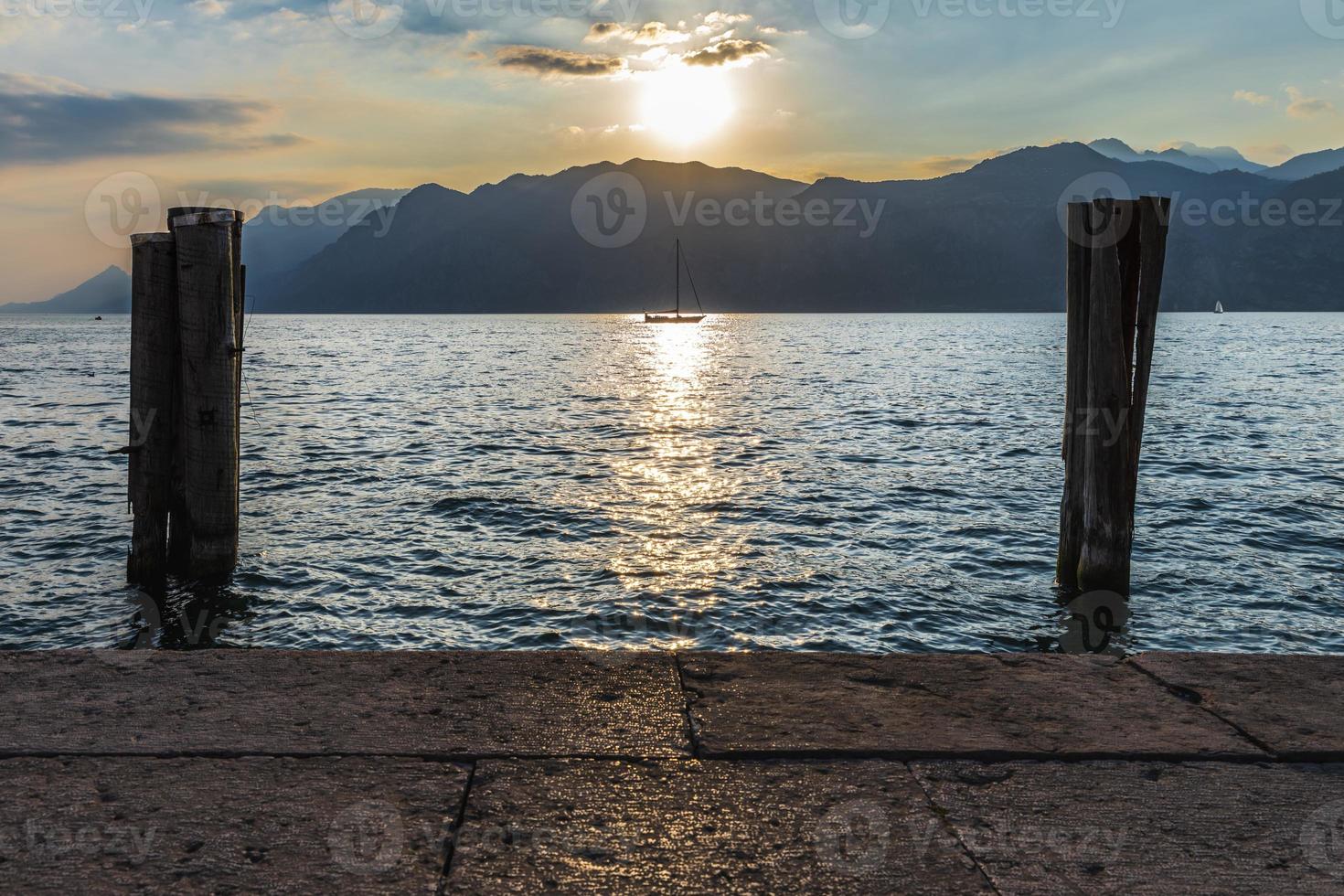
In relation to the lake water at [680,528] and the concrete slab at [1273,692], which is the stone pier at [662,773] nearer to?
the concrete slab at [1273,692]

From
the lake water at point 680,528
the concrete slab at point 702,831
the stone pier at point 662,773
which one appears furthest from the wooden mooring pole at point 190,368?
the concrete slab at point 702,831

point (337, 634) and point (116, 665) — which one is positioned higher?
point (116, 665)

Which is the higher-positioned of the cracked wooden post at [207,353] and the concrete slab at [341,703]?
the cracked wooden post at [207,353]

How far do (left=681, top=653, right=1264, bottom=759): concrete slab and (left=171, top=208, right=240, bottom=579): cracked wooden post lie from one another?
6.08m

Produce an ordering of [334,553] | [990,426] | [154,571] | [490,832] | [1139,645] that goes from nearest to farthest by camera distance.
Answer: [490,832], [1139,645], [154,571], [334,553], [990,426]

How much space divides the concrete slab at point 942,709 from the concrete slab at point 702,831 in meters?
0.21

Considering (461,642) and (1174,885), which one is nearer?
(1174,885)

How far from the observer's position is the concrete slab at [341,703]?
3.06 metres

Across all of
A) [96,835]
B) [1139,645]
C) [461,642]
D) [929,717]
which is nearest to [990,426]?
[1139,645]

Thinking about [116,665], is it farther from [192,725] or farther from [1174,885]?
[1174,885]

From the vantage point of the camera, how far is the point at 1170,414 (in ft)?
94.7

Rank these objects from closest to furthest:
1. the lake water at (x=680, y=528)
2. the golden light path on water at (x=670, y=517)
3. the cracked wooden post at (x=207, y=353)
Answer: the cracked wooden post at (x=207, y=353)
the lake water at (x=680, y=528)
the golden light path on water at (x=670, y=517)

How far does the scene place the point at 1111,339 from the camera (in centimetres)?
764

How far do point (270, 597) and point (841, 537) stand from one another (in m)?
7.19
